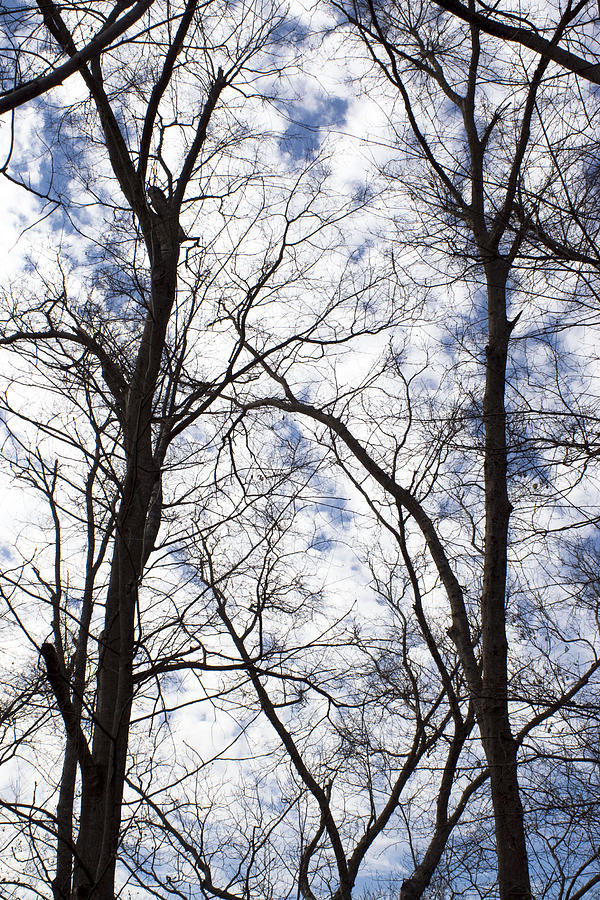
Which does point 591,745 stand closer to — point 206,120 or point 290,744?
point 290,744

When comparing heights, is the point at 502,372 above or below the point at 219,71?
below

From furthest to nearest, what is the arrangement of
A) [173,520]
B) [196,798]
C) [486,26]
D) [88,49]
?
[196,798] → [173,520] → [486,26] → [88,49]

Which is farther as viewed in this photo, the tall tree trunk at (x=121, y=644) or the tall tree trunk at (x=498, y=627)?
the tall tree trunk at (x=498, y=627)

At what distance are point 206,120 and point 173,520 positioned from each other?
7.29 ft

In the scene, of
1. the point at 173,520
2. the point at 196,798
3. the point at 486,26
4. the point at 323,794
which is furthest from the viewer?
the point at 323,794

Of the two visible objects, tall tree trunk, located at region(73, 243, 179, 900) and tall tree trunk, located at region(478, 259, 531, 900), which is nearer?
tall tree trunk, located at region(73, 243, 179, 900)

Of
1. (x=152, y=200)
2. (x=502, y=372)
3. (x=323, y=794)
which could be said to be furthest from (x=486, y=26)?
(x=323, y=794)

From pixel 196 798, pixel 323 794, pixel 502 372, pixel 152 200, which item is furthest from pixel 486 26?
pixel 323 794

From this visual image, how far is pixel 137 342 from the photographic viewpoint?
296cm

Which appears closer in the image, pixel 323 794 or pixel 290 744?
pixel 323 794

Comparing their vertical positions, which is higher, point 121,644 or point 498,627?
point 498,627

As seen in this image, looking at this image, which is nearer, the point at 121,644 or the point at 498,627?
the point at 121,644

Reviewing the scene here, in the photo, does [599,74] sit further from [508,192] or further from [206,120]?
[206,120]

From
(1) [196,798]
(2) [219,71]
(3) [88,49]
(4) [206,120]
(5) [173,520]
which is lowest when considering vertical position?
(1) [196,798]
